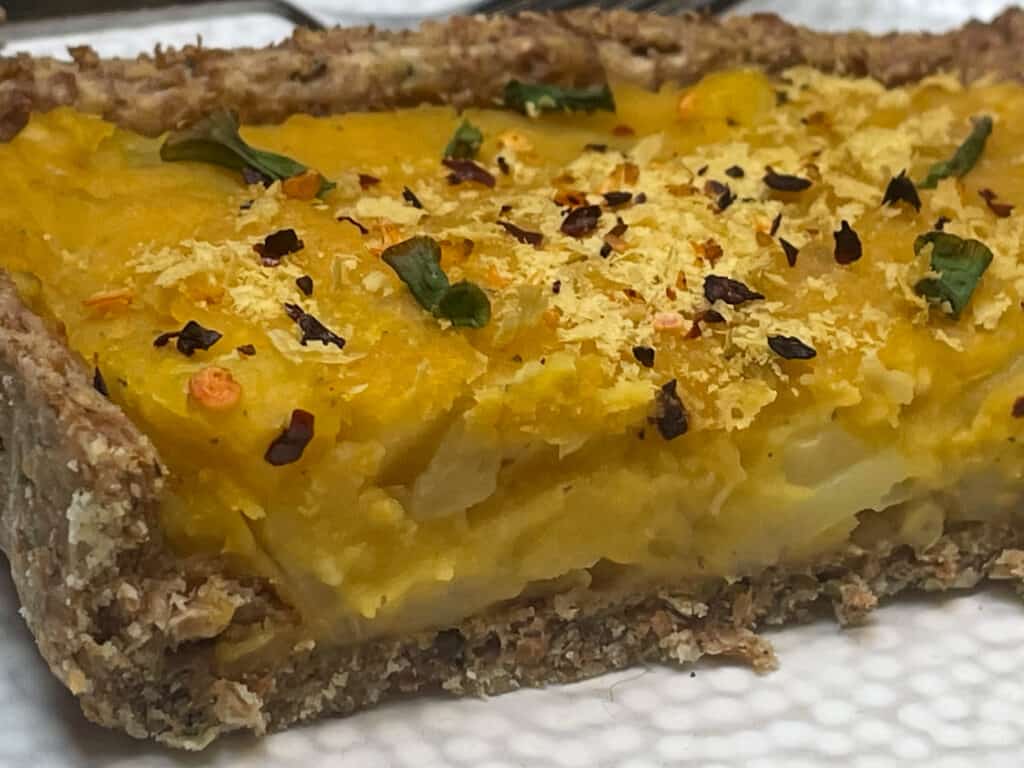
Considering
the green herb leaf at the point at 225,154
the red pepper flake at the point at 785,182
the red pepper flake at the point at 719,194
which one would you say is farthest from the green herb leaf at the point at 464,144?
the red pepper flake at the point at 785,182

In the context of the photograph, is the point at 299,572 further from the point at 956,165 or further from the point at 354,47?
the point at 956,165

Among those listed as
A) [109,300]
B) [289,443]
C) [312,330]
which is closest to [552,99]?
[312,330]

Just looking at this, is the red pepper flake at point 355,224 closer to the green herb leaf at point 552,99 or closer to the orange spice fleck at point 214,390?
the orange spice fleck at point 214,390

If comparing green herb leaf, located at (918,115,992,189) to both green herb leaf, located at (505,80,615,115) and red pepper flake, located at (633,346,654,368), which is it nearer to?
green herb leaf, located at (505,80,615,115)

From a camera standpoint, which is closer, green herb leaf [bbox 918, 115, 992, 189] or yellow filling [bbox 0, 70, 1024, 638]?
yellow filling [bbox 0, 70, 1024, 638]

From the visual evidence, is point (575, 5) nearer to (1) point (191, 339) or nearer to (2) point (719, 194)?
(2) point (719, 194)

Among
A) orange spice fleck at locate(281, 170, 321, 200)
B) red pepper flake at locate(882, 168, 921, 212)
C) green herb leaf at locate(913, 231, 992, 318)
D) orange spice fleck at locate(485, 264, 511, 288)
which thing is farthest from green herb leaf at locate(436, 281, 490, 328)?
red pepper flake at locate(882, 168, 921, 212)
